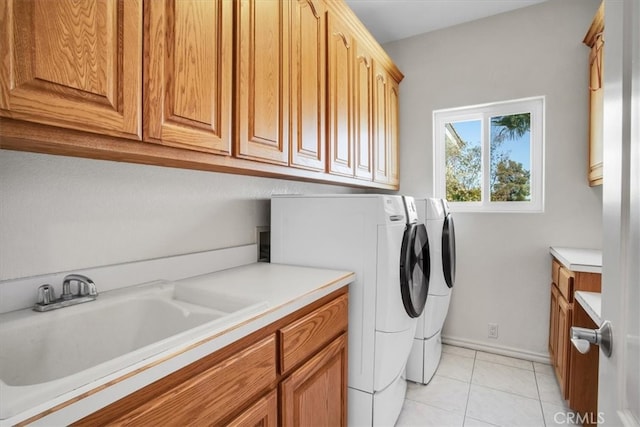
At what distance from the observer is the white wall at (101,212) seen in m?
0.93

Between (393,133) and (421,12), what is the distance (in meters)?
0.96

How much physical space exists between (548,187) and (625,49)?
225cm

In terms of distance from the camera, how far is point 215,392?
0.80m

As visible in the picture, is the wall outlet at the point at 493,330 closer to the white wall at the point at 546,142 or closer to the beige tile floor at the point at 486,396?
the white wall at the point at 546,142

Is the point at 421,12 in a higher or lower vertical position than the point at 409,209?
higher

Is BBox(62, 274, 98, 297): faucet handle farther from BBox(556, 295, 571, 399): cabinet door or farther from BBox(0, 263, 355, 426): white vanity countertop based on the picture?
BBox(556, 295, 571, 399): cabinet door

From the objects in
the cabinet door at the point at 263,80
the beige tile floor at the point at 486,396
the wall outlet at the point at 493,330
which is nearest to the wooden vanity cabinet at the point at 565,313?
the beige tile floor at the point at 486,396

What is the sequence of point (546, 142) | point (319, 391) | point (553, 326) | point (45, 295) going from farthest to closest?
point (546, 142) → point (553, 326) → point (319, 391) → point (45, 295)

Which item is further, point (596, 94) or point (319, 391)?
point (596, 94)

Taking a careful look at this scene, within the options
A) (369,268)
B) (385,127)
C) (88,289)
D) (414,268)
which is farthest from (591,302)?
(88,289)

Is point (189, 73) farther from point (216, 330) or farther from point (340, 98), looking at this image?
point (340, 98)

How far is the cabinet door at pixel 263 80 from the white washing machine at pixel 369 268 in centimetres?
36

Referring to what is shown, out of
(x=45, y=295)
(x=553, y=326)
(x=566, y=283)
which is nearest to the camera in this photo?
(x=45, y=295)

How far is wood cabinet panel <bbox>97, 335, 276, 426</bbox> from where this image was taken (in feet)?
2.17
